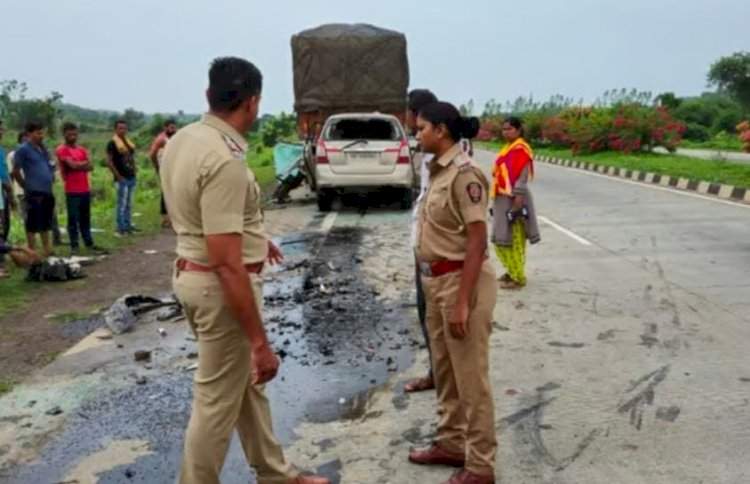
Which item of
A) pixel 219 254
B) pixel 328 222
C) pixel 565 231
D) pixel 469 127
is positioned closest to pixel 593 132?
pixel 328 222

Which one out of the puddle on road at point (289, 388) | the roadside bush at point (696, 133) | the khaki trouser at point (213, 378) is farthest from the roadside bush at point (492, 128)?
the khaki trouser at point (213, 378)

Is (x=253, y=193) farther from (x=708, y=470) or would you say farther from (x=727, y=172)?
(x=727, y=172)

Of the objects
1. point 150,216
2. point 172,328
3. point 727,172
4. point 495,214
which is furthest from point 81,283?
point 727,172

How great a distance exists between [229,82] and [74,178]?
812 cm

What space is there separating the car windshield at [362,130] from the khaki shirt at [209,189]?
454 inches

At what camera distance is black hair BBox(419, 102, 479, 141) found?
3500 millimetres

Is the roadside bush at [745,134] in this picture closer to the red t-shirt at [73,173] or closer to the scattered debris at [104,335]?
the red t-shirt at [73,173]

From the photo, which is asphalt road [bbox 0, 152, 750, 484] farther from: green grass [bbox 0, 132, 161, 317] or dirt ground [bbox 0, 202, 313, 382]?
green grass [bbox 0, 132, 161, 317]

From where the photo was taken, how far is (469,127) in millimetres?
3596

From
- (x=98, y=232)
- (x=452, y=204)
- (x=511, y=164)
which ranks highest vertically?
(x=452, y=204)

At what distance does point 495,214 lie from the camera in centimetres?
780

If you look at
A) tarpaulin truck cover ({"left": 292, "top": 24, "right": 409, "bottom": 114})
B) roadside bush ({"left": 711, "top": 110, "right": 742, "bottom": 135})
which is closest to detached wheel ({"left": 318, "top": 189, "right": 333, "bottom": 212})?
tarpaulin truck cover ({"left": 292, "top": 24, "right": 409, "bottom": 114})

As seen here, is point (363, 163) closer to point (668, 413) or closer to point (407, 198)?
point (407, 198)

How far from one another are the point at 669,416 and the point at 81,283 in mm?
6397
